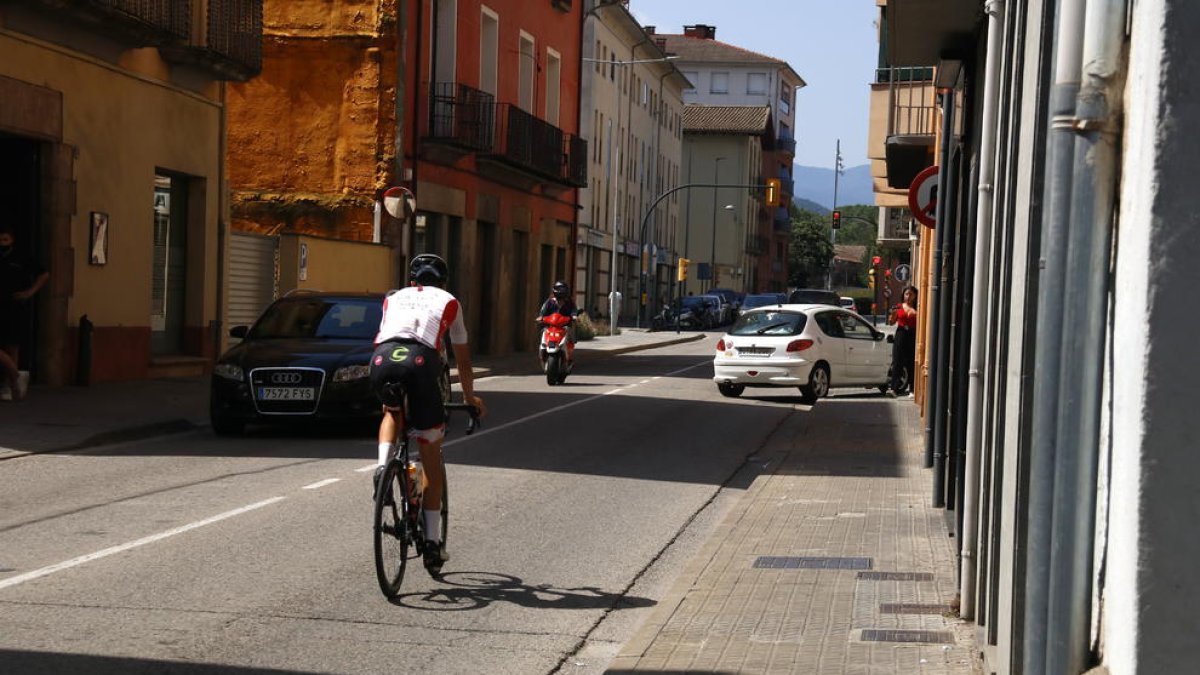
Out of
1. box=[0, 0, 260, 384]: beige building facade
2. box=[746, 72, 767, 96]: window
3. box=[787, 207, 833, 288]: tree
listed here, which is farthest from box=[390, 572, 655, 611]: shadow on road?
box=[787, 207, 833, 288]: tree

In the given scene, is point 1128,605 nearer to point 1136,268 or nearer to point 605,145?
point 1136,268

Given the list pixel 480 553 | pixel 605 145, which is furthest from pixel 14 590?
pixel 605 145

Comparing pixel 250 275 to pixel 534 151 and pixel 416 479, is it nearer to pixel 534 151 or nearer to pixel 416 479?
pixel 534 151

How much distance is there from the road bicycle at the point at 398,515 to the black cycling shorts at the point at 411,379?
11cm

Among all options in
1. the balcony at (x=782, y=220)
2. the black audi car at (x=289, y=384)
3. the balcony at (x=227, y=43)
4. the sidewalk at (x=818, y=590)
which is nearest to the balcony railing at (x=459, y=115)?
the balcony at (x=227, y=43)

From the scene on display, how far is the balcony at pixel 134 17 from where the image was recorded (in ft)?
65.4

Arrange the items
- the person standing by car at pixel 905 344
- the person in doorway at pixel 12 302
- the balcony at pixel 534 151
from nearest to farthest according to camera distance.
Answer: the person in doorway at pixel 12 302 → the person standing by car at pixel 905 344 → the balcony at pixel 534 151

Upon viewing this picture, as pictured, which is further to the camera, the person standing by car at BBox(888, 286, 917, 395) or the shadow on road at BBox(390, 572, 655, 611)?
the person standing by car at BBox(888, 286, 917, 395)

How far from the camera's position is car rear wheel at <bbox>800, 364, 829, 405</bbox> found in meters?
27.0

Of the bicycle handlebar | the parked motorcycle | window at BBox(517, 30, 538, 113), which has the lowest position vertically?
the parked motorcycle

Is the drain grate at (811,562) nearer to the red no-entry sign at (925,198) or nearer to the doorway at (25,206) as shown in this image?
the red no-entry sign at (925,198)

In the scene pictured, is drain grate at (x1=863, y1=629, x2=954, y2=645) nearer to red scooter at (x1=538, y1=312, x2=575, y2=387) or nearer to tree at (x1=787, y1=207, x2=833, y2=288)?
red scooter at (x1=538, y1=312, x2=575, y2=387)

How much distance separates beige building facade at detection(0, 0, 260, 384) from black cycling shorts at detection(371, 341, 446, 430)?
12.5 metres

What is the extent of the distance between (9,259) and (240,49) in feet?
23.5
